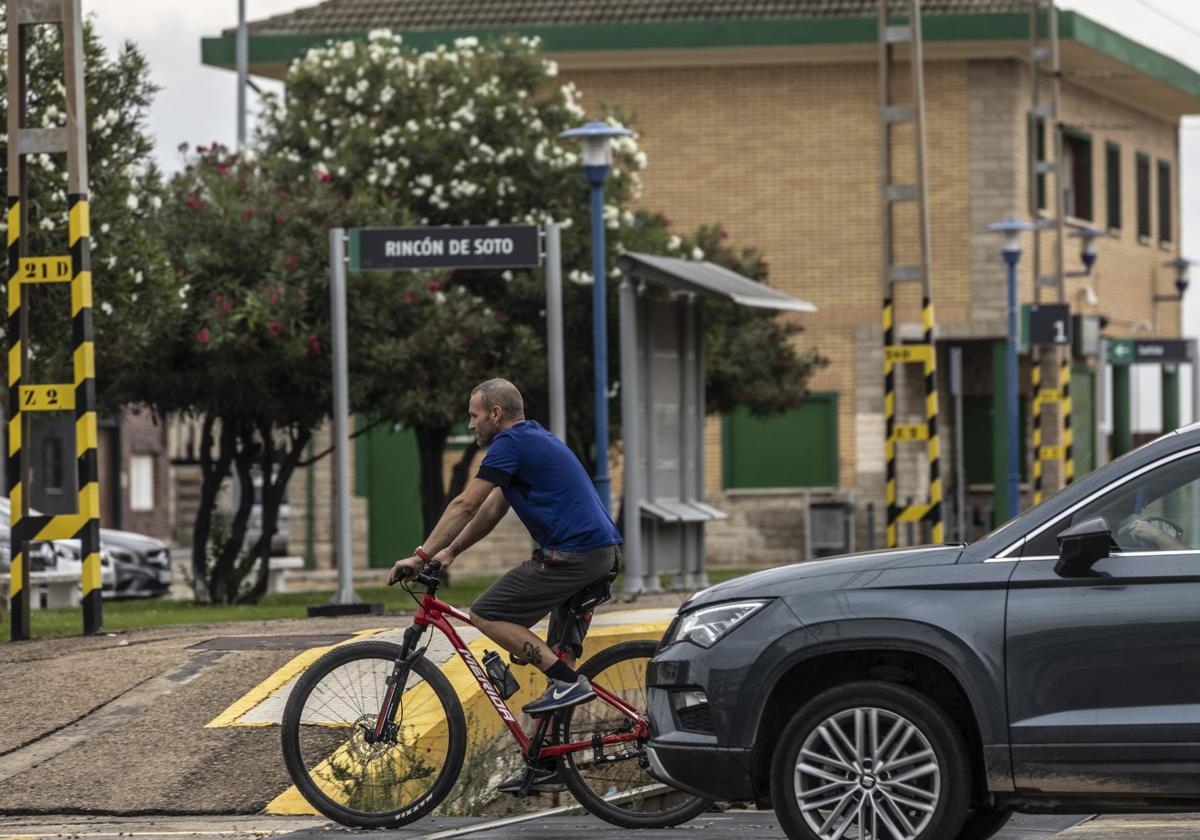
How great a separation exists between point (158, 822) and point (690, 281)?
38.0 ft

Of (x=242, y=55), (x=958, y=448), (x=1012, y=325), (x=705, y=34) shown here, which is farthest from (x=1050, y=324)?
(x=242, y=55)

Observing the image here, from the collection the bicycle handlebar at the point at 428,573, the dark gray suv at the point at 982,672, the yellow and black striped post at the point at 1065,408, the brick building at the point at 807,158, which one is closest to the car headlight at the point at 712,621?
the dark gray suv at the point at 982,672

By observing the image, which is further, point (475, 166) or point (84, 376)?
point (475, 166)

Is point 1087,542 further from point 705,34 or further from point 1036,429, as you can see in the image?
point 705,34

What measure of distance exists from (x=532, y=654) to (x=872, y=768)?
1814mm

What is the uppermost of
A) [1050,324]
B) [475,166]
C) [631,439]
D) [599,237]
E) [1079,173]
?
[1079,173]

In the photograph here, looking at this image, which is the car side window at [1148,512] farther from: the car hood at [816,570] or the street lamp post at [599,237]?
the street lamp post at [599,237]

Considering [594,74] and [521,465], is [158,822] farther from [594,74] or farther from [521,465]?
[594,74]

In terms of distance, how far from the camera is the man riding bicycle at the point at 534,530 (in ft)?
31.9

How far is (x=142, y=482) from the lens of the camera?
212ft

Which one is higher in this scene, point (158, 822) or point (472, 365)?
point (472, 365)

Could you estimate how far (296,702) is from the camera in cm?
997

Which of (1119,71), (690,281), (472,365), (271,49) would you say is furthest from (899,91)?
(690,281)

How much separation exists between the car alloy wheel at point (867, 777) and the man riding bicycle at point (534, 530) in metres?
1.48
